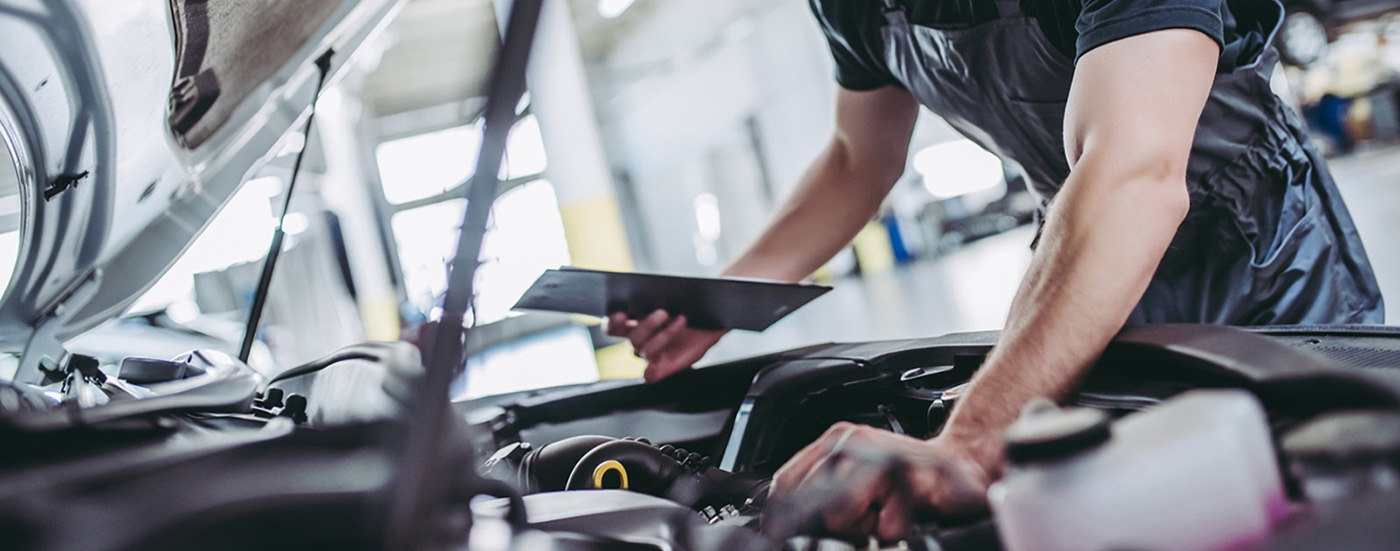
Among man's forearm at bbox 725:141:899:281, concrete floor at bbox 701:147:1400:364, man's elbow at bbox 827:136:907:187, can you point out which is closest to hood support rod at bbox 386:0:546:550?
man's forearm at bbox 725:141:899:281

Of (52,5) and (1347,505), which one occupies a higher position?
(52,5)

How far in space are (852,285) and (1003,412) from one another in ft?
28.5

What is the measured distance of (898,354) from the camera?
104 cm

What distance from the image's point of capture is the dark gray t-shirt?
2.56ft

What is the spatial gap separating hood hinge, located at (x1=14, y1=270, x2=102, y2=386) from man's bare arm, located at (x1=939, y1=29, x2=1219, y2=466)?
82cm

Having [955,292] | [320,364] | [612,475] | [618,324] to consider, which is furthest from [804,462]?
[955,292]

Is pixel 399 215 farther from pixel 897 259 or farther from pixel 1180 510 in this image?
pixel 1180 510

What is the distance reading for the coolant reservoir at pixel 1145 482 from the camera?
357 millimetres

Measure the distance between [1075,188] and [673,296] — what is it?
522mm

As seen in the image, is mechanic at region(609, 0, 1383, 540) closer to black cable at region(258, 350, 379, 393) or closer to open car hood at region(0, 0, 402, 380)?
black cable at region(258, 350, 379, 393)

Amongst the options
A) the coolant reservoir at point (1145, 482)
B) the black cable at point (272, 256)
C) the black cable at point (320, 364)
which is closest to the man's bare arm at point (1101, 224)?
the coolant reservoir at point (1145, 482)

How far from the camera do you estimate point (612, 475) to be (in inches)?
29.6

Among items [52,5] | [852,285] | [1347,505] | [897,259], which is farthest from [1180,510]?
[897,259]

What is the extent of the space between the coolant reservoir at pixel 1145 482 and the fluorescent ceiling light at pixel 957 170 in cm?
1121
